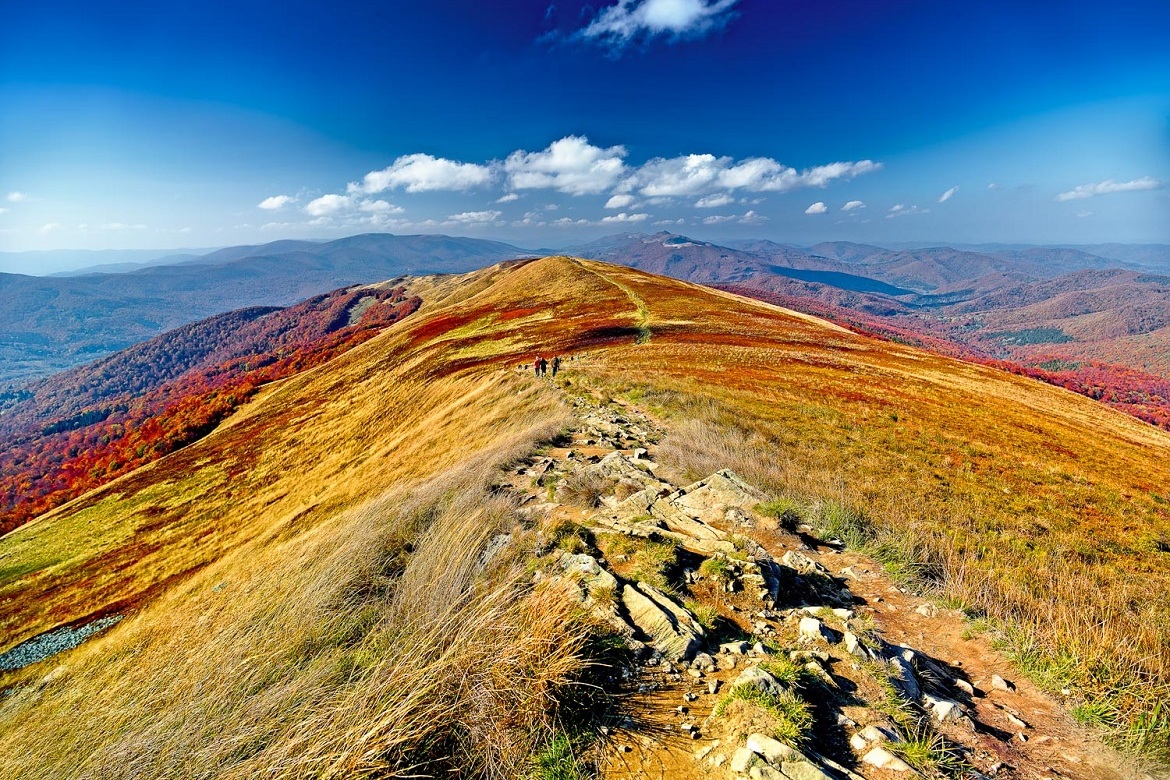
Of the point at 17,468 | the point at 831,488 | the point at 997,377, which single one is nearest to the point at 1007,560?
the point at 831,488

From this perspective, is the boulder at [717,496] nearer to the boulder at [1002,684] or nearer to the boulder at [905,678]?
the boulder at [905,678]

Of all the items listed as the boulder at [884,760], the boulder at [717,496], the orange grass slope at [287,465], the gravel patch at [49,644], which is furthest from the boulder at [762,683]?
the gravel patch at [49,644]

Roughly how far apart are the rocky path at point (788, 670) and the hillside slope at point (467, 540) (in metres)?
0.64

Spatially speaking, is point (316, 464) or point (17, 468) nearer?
point (316, 464)

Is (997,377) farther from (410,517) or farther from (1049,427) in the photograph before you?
(410,517)

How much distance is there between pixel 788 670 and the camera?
4.30 metres

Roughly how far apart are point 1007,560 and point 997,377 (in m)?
40.3

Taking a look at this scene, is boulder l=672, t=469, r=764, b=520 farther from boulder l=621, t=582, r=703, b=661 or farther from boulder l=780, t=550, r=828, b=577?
boulder l=621, t=582, r=703, b=661

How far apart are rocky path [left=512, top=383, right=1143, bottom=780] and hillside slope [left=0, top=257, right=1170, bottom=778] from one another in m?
0.64

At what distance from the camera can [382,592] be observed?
638 centimetres

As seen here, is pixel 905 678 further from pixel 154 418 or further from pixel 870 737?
pixel 154 418

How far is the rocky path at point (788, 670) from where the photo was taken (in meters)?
3.63

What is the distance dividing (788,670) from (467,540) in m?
4.47

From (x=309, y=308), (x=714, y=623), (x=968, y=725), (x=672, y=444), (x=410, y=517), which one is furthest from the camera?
(x=309, y=308)
